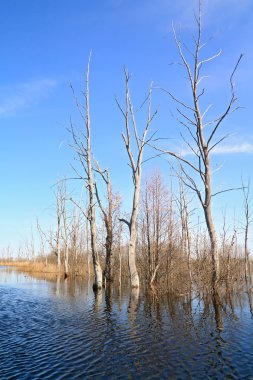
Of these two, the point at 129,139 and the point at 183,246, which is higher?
the point at 129,139

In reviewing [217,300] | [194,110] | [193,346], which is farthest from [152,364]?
[194,110]

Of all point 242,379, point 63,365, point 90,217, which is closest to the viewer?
point 242,379

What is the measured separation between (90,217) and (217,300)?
1052cm

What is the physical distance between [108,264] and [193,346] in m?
17.0

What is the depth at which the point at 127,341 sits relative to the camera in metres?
8.06

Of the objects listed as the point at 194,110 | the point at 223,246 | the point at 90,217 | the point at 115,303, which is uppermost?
the point at 194,110

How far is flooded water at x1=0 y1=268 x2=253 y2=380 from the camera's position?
6.00m

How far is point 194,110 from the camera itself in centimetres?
1527

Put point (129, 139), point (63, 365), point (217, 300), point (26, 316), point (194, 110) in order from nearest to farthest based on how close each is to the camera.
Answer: point (63, 365)
point (26, 316)
point (217, 300)
point (194, 110)
point (129, 139)

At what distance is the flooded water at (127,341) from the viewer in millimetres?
6000

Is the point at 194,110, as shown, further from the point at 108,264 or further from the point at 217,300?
the point at 108,264

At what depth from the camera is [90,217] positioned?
71.3ft

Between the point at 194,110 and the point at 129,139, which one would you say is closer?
the point at 194,110

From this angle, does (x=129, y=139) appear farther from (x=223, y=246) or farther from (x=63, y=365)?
(x=63, y=365)
